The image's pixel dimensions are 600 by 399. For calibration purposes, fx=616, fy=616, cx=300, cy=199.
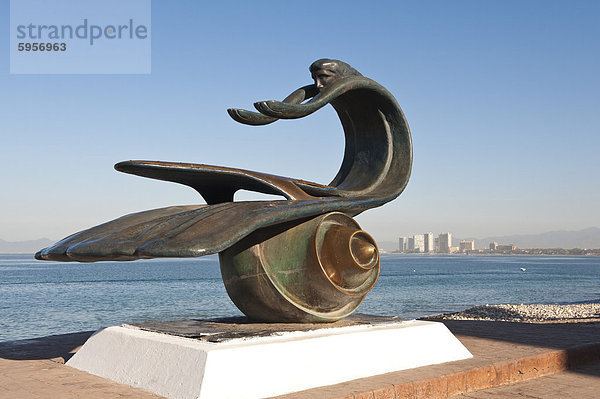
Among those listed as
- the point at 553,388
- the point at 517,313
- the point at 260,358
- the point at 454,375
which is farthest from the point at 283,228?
the point at 517,313

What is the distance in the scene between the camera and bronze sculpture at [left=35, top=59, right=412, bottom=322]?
651 centimetres

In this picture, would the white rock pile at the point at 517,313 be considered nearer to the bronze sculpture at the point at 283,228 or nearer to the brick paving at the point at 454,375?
the brick paving at the point at 454,375

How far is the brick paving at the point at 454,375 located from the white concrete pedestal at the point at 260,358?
0.49 feet

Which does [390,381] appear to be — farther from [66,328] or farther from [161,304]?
[161,304]

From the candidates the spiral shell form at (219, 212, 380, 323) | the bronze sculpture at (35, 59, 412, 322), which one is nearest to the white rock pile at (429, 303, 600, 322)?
the bronze sculpture at (35, 59, 412, 322)

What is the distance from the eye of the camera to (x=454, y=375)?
6547 mm

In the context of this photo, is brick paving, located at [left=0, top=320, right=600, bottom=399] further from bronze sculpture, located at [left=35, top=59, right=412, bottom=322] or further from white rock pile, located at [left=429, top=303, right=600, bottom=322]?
white rock pile, located at [left=429, top=303, right=600, bottom=322]

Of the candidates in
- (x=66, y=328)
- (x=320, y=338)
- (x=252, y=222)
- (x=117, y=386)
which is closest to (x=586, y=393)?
(x=320, y=338)

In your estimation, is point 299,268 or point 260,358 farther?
point 299,268

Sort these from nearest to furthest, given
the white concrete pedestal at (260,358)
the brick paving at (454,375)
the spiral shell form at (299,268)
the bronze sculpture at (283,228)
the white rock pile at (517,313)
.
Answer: the white concrete pedestal at (260,358) < the brick paving at (454,375) < the bronze sculpture at (283,228) < the spiral shell form at (299,268) < the white rock pile at (517,313)

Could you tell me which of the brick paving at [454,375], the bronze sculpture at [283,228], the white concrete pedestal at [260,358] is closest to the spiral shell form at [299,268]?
the bronze sculpture at [283,228]

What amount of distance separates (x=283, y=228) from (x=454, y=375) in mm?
2497

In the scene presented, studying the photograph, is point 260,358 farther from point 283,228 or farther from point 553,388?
point 553,388

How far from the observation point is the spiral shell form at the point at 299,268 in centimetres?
714
